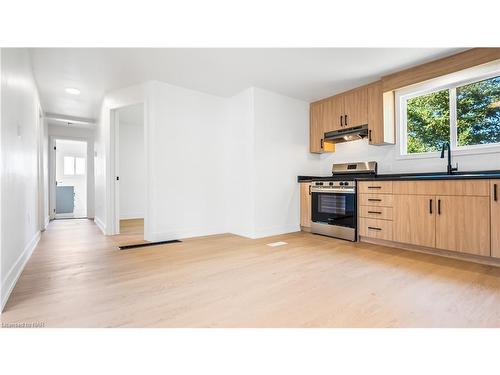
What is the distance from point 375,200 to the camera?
11.3 feet

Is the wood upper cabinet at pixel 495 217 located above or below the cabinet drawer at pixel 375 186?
below

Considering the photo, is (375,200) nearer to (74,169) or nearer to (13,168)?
(13,168)

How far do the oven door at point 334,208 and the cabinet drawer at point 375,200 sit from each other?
0.12m

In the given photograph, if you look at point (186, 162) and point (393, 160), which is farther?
point (186, 162)

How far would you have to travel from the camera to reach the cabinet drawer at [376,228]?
10.8 ft

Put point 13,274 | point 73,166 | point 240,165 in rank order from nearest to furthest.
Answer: point 13,274 → point 240,165 → point 73,166

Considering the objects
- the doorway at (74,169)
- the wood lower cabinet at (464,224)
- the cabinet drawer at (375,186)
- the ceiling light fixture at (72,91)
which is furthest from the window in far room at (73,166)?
the wood lower cabinet at (464,224)

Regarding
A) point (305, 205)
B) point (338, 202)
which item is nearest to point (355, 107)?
point (338, 202)

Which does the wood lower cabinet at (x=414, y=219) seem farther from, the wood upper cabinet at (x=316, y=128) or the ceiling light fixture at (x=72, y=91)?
the ceiling light fixture at (x=72, y=91)

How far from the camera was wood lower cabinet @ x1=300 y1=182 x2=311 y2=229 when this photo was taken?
436 cm

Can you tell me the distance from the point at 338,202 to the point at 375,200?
57cm

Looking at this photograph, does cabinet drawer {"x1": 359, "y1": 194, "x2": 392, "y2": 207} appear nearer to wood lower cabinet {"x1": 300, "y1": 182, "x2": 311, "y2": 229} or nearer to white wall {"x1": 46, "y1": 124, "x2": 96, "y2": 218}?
wood lower cabinet {"x1": 300, "y1": 182, "x2": 311, "y2": 229}

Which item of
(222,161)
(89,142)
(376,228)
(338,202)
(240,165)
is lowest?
(376,228)

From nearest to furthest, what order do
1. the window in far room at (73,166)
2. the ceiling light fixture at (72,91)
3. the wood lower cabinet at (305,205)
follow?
1. the ceiling light fixture at (72,91)
2. the wood lower cabinet at (305,205)
3. the window in far room at (73,166)
